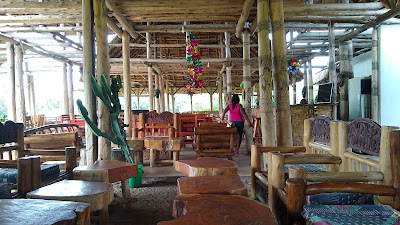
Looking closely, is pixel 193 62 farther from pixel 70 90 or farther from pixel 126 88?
pixel 70 90

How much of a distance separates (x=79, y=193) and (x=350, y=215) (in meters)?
1.66

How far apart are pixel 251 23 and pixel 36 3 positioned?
549cm

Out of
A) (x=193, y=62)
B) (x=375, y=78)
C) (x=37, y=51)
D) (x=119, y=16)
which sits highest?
(x=37, y=51)

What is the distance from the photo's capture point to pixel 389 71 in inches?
293

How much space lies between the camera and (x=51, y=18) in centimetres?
623

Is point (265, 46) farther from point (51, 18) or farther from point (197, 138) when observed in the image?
point (51, 18)

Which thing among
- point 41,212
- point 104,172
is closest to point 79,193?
point 41,212

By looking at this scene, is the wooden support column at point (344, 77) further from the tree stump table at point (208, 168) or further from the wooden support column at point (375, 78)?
the tree stump table at point (208, 168)

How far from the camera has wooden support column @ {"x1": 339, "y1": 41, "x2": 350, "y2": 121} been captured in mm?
9414

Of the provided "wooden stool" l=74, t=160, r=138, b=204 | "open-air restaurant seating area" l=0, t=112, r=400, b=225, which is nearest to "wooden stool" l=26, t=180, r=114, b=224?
"open-air restaurant seating area" l=0, t=112, r=400, b=225

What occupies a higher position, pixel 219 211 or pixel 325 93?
pixel 325 93

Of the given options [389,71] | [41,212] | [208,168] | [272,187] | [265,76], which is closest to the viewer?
[41,212]

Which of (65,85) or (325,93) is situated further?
(65,85)

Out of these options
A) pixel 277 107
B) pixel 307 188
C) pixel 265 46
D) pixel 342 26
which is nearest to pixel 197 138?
pixel 277 107
